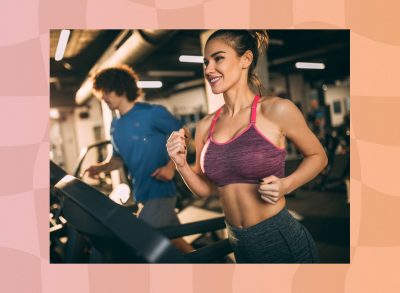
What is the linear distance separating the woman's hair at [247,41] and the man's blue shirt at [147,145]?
2.31 feet

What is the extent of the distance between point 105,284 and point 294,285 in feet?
3.07

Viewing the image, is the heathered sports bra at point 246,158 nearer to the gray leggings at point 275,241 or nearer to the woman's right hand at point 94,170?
the gray leggings at point 275,241

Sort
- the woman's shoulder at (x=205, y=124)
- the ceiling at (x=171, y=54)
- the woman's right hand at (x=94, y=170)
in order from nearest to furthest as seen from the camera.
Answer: the woman's shoulder at (x=205, y=124) < the woman's right hand at (x=94, y=170) < the ceiling at (x=171, y=54)

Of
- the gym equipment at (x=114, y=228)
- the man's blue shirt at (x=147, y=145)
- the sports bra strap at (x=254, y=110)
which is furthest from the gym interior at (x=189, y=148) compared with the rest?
the sports bra strap at (x=254, y=110)

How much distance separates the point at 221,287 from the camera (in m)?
1.61

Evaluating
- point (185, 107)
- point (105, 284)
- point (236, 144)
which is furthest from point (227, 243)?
point (185, 107)

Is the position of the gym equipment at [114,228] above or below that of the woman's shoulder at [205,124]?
below

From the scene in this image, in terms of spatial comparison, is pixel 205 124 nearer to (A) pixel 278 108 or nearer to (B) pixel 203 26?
(A) pixel 278 108

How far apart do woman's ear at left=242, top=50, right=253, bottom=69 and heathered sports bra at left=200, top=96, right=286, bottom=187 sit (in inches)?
7.7

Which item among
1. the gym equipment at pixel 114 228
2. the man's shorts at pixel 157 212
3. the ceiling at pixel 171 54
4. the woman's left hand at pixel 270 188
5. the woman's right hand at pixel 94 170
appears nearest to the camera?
the gym equipment at pixel 114 228

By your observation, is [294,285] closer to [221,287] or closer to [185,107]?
[221,287]

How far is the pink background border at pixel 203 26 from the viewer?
154 centimetres

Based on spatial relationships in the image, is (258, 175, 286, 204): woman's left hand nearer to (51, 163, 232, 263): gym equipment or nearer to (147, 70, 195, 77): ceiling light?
(51, 163, 232, 263): gym equipment

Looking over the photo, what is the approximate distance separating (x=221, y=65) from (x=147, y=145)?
827mm
